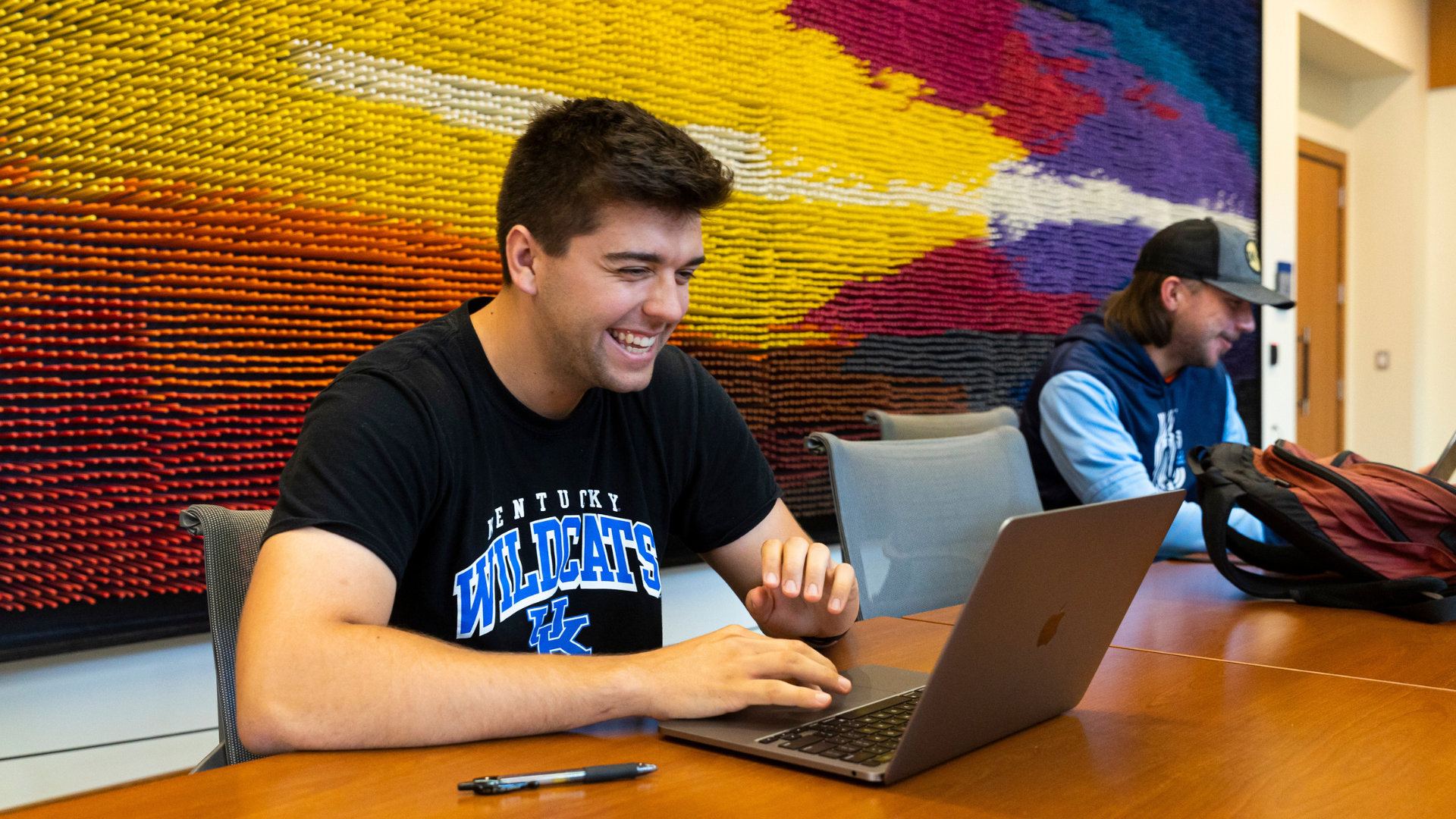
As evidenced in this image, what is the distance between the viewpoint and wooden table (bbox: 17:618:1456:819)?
2.33 ft

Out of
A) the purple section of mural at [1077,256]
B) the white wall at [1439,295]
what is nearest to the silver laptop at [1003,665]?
the purple section of mural at [1077,256]

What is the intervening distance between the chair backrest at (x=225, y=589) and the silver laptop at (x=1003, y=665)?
20.8 inches

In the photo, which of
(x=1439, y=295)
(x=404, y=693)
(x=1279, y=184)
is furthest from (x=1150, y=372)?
(x=1439, y=295)

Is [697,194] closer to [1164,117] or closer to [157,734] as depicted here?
[157,734]

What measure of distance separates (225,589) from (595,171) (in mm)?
594

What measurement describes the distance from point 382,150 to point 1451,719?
1796 millimetres

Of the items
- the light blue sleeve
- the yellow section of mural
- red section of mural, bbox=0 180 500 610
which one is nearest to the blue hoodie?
the light blue sleeve

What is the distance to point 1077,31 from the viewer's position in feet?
12.1

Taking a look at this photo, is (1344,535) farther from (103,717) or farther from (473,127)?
(103,717)

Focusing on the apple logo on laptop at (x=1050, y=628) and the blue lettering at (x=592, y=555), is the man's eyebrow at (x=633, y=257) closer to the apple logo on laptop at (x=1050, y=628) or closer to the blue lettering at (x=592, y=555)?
the blue lettering at (x=592, y=555)

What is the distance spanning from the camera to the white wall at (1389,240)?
5969 millimetres

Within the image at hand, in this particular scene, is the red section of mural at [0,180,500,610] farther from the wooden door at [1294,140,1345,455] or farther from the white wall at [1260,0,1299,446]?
the wooden door at [1294,140,1345,455]

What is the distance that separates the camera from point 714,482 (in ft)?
4.74

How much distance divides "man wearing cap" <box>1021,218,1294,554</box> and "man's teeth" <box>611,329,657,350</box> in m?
1.24
